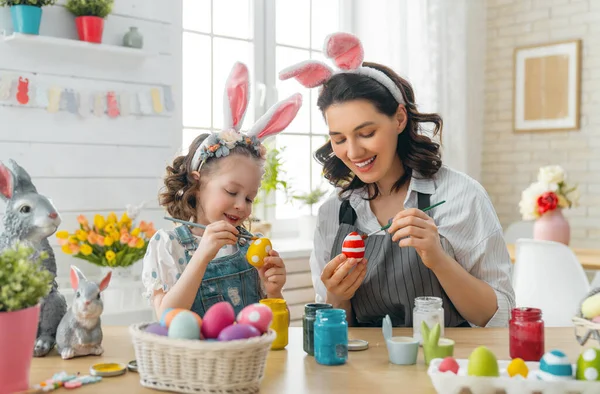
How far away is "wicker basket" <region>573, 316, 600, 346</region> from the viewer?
143 cm

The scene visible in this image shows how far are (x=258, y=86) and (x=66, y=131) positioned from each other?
1.35 m

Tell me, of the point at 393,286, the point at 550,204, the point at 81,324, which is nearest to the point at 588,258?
the point at 550,204

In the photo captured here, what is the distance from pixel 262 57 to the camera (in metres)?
4.26

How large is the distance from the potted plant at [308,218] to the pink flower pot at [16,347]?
9.90 ft

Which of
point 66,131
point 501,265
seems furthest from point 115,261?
point 501,265

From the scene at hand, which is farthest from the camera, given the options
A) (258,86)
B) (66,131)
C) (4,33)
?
(258,86)

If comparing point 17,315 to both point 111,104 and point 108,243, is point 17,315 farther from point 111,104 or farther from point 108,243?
point 111,104

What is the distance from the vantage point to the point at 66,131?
3213 millimetres

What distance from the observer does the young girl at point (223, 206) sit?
1.84 m

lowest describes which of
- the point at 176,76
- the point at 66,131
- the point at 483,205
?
the point at 483,205

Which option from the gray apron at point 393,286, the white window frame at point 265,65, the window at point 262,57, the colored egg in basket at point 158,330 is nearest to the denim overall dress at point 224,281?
the gray apron at point 393,286

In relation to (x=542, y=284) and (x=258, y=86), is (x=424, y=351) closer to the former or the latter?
(x=542, y=284)

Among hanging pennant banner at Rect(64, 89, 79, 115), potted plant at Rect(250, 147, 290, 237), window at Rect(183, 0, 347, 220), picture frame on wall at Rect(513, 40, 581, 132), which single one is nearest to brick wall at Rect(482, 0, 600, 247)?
picture frame on wall at Rect(513, 40, 581, 132)

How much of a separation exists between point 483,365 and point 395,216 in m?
0.68
